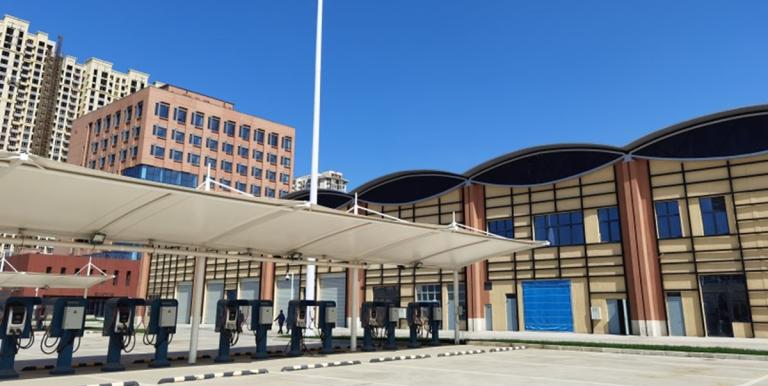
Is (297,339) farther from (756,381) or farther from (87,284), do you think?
(87,284)

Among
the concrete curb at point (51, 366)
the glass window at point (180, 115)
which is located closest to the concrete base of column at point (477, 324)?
the concrete curb at point (51, 366)

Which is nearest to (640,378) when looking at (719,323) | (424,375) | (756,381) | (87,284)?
(756,381)

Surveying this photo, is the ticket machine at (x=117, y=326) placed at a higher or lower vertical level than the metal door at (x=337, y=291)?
lower

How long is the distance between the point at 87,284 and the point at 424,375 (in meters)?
31.3

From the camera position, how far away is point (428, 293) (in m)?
35.4

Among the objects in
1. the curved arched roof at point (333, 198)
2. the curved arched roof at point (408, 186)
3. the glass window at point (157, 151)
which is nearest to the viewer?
the curved arched roof at point (408, 186)

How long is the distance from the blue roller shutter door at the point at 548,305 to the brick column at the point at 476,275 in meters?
2.65

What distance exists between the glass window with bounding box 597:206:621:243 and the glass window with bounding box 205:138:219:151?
217ft

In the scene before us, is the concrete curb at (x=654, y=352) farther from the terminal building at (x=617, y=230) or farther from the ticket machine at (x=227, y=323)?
the ticket machine at (x=227, y=323)

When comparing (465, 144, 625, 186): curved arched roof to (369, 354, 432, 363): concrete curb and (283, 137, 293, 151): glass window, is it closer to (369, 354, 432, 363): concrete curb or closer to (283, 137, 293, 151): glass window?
(369, 354, 432, 363): concrete curb

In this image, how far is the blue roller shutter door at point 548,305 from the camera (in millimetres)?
29750

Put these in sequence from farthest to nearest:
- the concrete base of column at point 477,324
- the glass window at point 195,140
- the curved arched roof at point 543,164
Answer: the glass window at point 195,140
the concrete base of column at point 477,324
the curved arched roof at point 543,164

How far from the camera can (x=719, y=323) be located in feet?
82.0

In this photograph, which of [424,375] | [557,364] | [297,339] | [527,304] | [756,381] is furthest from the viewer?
[527,304]
